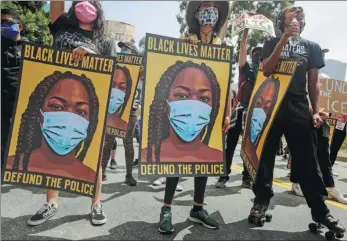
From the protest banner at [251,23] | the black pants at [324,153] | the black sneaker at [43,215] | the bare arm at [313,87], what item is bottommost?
the black sneaker at [43,215]

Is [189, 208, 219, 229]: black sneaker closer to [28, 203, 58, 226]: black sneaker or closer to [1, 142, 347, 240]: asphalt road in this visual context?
[1, 142, 347, 240]: asphalt road

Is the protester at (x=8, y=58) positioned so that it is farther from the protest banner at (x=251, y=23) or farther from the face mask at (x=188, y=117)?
the protest banner at (x=251, y=23)

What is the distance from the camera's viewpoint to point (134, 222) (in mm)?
3041

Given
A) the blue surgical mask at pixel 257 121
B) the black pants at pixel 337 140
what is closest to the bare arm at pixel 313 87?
the blue surgical mask at pixel 257 121

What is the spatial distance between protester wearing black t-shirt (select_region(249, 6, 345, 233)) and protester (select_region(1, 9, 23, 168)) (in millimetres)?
2472

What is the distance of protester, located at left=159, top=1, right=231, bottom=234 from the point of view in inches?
117

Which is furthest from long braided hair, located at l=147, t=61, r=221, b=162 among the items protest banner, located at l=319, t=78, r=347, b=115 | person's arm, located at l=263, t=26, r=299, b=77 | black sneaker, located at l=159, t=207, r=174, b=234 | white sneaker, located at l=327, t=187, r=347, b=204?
protest banner, located at l=319, t=78, r=347, b=115

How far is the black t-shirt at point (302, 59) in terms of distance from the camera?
3031mm

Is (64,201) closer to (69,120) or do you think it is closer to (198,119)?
(69,120)

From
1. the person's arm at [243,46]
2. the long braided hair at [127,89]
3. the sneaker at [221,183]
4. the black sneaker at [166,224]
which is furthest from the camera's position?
the sneaker at [221,183]

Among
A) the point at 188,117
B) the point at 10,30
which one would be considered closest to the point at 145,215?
the point at 188,117

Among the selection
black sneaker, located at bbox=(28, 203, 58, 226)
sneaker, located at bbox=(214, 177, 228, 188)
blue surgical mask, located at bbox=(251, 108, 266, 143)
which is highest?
blue surgical mask, located at bbox=(251, 108, 266, 143)

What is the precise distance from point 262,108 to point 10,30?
2572 mm

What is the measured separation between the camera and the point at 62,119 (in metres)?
2.73
